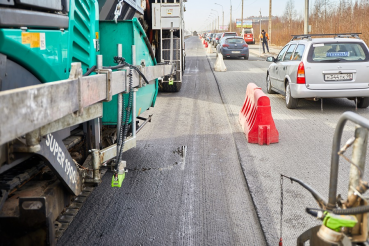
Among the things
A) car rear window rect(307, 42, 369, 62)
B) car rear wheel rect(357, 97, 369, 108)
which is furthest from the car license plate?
car rear wheel rect(357, 97, 369, 108)

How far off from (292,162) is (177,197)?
215cm

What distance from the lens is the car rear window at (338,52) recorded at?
10469 millimetres

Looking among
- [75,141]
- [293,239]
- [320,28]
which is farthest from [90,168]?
[320,28]

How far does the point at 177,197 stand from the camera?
Result: 541 cm

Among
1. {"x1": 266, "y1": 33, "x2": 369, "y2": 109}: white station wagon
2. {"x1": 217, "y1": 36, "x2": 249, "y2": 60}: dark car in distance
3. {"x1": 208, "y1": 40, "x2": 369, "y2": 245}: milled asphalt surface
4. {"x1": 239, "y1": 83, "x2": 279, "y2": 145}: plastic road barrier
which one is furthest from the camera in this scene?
{"x1": 217, "y1": 36, "x2": 249, "y2": 60}: dark car in distance

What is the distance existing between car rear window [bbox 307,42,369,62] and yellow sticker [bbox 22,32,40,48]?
8.25 meters

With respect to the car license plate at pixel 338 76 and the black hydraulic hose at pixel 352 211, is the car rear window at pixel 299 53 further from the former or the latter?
the black hydraulic hose at pixel 352 211

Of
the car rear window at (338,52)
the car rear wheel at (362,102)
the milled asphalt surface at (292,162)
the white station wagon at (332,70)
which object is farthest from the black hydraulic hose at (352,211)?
the car rear wheel at (362,102)

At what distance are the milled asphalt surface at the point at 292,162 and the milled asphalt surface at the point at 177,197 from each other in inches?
3.8

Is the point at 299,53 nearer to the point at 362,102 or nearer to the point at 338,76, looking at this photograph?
the point at 338,76

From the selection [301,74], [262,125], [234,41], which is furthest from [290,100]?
[234,41]

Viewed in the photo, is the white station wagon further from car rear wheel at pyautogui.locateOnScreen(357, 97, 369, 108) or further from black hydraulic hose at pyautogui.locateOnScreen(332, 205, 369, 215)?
black hydraulic hose at pyautogui.locateOnScreen(332, 205, 369, 215)

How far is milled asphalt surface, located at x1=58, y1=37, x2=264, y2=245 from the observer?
434 cm

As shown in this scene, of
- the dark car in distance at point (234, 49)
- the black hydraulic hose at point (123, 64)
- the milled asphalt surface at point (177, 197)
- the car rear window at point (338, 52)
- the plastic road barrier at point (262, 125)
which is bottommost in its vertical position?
the milled asphalt surface at point (177, 197)
